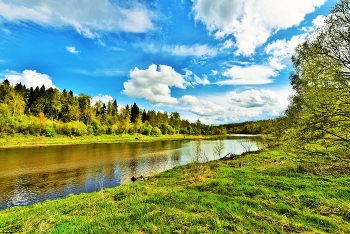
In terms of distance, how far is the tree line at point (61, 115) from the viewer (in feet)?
195

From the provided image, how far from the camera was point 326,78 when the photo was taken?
6.38 meters

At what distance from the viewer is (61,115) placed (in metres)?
88.2

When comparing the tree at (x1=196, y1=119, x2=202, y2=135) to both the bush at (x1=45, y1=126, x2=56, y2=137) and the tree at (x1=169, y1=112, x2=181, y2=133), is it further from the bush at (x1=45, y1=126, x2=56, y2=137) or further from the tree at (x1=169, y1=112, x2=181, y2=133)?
the bush at (x1=45, y1=126, x2=56, y2=137)

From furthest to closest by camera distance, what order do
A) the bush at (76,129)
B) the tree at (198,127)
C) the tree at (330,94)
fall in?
the tree at (198,127), the bush at (76,129), the tree at (330,94)

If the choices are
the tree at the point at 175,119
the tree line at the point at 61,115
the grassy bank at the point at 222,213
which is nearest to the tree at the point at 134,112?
the tree line at the point at 61,115

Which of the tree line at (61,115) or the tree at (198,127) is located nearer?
the tree line at (61,115)

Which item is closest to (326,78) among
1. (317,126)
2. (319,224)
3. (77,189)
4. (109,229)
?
(317,126)

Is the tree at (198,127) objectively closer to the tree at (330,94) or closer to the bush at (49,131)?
the bush at (49,131)

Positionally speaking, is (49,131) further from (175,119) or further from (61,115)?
(175,119)

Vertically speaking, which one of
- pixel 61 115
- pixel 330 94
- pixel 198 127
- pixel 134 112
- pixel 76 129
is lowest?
pixel 330 94

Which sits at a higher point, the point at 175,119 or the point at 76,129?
the point at 175,119

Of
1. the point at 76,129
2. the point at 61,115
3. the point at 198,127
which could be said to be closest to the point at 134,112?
the point at 61,115

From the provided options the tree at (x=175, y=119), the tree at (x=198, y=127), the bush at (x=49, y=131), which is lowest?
the bush at (x=49, y=131)

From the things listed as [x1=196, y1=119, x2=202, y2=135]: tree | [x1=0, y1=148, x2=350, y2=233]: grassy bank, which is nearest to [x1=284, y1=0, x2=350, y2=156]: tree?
[x1=0, y1=148, x2=350, y2=233]: grassy bank
